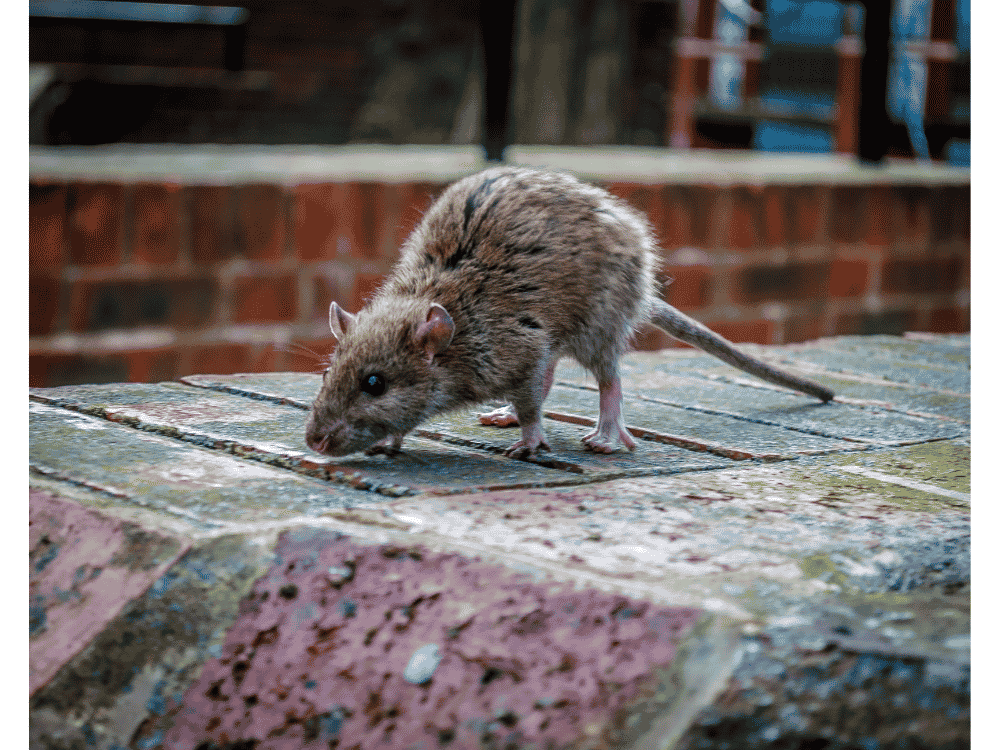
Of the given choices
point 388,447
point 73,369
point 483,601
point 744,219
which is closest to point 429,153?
point 744,219

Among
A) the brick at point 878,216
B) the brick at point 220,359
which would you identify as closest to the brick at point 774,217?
the brick at point 878,216

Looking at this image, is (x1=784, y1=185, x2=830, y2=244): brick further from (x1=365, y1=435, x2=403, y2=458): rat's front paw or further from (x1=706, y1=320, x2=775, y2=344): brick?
(x1=365, y1=435, x2=403, y2=458): rat's front paw

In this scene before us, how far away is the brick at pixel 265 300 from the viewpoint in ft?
17.5

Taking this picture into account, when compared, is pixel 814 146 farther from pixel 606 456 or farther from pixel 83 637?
pixel 83 637

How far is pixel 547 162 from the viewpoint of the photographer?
8.08 m

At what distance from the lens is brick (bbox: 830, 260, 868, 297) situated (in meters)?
7.34

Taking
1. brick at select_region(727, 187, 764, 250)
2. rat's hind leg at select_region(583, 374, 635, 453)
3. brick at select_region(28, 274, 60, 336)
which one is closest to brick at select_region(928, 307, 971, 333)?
brick at select_region(727, 187, 764, 250)

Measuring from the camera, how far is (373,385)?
2.71 meters

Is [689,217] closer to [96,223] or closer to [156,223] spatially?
[156,223]

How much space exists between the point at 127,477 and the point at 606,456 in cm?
100

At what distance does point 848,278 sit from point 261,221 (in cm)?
362

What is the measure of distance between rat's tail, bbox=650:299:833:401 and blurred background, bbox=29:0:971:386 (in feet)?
3.49

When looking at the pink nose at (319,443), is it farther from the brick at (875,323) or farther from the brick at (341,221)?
the brick at (875,323)

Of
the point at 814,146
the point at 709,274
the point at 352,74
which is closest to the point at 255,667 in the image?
the point at 709,274
